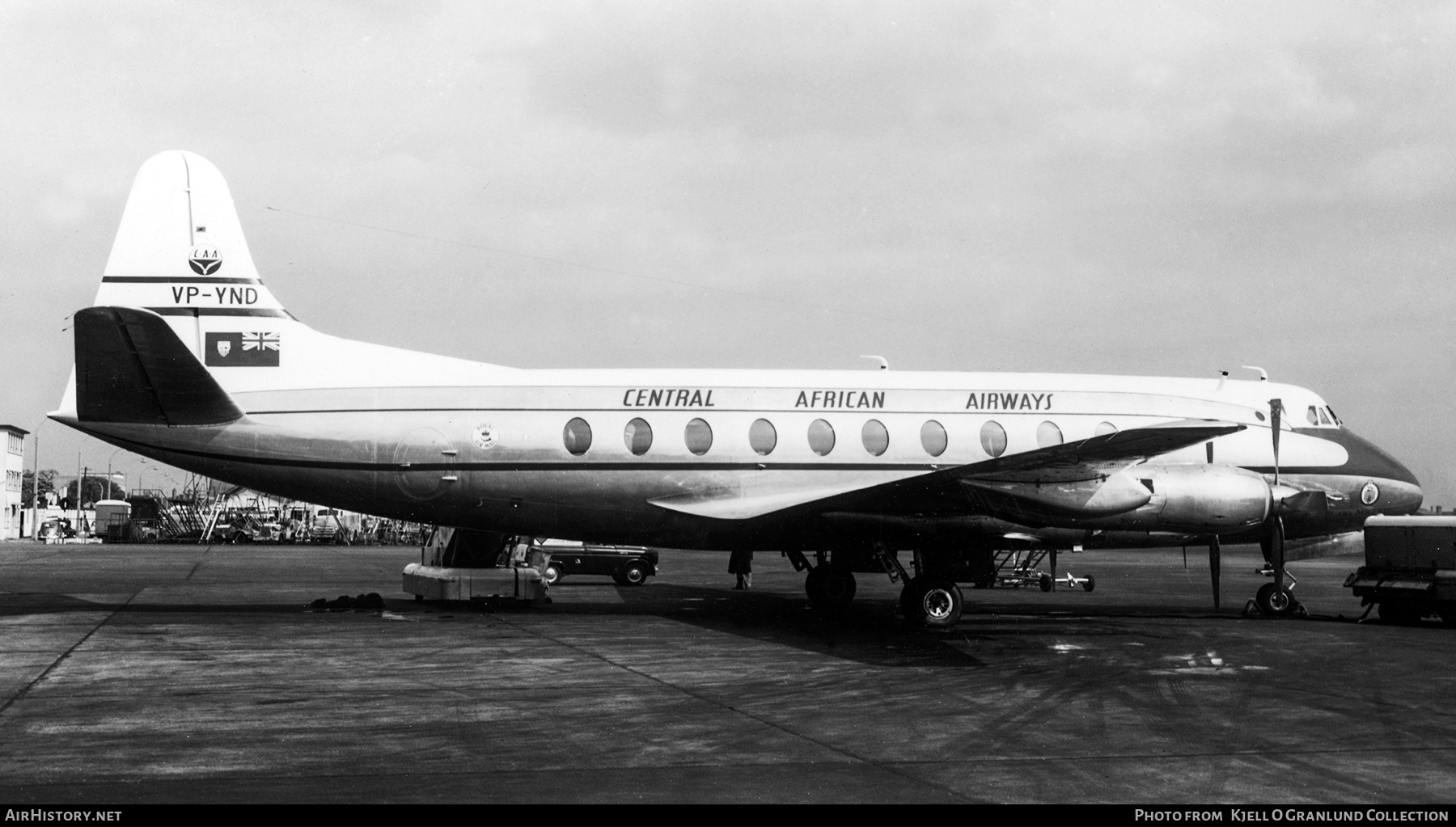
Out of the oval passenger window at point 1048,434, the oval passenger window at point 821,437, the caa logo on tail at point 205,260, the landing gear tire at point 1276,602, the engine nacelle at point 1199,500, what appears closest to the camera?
the engine nacelle at point 1199,500

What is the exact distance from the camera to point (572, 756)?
26.4 ft

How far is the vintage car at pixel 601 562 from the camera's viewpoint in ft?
93.7

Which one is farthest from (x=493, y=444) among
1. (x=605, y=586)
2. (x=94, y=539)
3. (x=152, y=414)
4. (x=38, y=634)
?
(x=94, y=539)

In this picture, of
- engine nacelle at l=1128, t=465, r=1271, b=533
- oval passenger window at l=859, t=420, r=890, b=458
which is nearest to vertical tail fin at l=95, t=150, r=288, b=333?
oval passenger window at l=859, t=420, r=890, b=458

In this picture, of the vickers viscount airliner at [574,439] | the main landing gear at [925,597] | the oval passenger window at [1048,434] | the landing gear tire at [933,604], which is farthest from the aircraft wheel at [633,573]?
the oval passenger window at [1048,434]

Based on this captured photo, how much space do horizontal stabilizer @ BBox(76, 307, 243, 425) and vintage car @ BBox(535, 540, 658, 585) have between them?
12742 millimetres

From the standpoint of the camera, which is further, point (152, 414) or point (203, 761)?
point (152, 414)

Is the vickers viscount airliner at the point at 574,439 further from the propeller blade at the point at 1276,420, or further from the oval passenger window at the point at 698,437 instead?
the propeller blade at the point at 1276,420

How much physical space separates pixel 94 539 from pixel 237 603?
59.0 meters

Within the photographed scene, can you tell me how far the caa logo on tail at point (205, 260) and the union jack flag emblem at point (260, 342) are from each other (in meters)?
1.07

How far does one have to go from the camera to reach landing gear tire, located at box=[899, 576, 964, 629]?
1705cm

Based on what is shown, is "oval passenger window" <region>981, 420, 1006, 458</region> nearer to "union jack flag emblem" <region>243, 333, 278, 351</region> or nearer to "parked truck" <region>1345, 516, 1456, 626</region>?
"parked truck" <region>1345, 516, 1456, 626</region>

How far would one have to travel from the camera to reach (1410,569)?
18.4 metres

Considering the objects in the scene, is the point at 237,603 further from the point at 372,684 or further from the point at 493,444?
the point at 372,684
